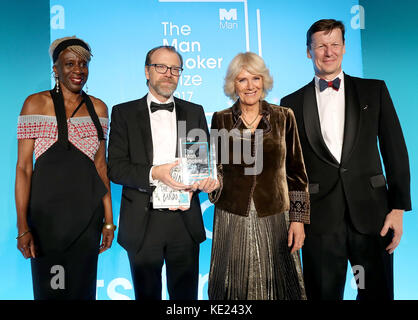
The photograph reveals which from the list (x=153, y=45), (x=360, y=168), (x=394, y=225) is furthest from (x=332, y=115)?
(x=153, y=45)

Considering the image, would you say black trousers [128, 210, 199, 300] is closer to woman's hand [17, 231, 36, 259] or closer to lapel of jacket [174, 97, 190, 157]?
lapel of jacket [174, 97, 190, 157]

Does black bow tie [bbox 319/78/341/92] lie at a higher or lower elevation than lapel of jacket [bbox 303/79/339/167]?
higher

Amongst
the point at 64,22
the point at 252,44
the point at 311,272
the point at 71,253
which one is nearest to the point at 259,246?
the point at 311,272

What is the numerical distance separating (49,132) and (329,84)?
195cm

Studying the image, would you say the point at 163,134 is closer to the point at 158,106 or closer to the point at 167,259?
the point at 158,106

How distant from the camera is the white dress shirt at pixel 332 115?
251 centimetres

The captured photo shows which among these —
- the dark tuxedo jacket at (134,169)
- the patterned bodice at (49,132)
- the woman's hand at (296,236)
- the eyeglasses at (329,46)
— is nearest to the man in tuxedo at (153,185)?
the dark tuxedo jacket at (134,169)

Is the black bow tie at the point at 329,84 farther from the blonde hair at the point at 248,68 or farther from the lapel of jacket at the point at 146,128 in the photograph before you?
the lapel of jacket at the point at 146,128

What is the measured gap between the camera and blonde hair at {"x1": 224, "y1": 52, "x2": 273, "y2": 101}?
2393 millimetres

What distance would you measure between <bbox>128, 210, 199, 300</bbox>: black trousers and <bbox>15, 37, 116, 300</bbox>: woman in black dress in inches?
16.1

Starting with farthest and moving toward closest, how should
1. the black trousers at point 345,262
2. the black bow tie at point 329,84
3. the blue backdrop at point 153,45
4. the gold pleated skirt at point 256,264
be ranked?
the blue backdrop at point 153,45 → the black bow tie at point 329,84 → the black trousers at point 345,262 → the gold pleated skirt at point 256,264

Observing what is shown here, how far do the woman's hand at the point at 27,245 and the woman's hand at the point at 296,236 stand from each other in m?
1.71

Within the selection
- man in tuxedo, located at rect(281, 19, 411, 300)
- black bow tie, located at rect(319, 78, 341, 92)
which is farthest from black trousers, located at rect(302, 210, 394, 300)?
black bow tie, located at rect(319, 78, 341, 92)

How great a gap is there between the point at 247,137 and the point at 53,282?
162cm
